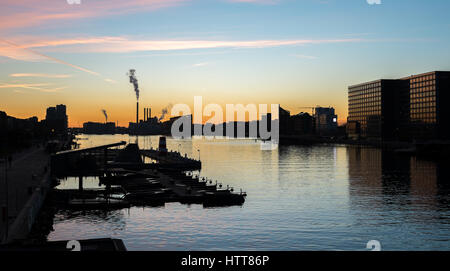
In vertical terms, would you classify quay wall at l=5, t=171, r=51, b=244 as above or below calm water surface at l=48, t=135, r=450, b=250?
above

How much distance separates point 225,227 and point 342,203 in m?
28.1

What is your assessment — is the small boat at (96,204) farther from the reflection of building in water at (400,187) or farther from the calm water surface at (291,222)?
the reflection of building in water at (400,187)

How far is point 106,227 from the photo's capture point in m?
60.0

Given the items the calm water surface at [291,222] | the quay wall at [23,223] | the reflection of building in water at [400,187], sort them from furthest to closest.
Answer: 1. the reflection of building in water at [400,187]
2. the calm water surface at [291,222]
3. the quay wall at [23,223]

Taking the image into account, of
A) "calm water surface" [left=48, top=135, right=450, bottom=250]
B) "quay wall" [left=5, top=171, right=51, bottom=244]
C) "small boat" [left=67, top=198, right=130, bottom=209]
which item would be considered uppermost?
"quay wall" [left=5, top=171, right=51, bottom=244]

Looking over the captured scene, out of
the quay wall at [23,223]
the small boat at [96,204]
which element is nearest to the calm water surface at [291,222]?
the small boat at [96,204]

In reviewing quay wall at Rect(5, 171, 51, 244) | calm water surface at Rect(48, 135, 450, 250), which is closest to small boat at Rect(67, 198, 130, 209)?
calm water surface at Rect(48, 135, 450, 250)

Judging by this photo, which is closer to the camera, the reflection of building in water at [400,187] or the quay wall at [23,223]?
the quay wall at [23,223]

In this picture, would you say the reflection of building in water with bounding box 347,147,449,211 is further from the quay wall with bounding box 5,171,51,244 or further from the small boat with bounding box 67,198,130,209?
the quay wall with bounding box 5,171,51,244

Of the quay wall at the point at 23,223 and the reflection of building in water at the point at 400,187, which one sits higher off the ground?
the quay wall at the point at 23,223

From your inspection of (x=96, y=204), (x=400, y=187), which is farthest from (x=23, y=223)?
(x=400, y=187)

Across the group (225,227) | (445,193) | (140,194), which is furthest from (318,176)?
(225,227)

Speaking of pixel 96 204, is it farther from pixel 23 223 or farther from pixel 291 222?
pixel 291 222
